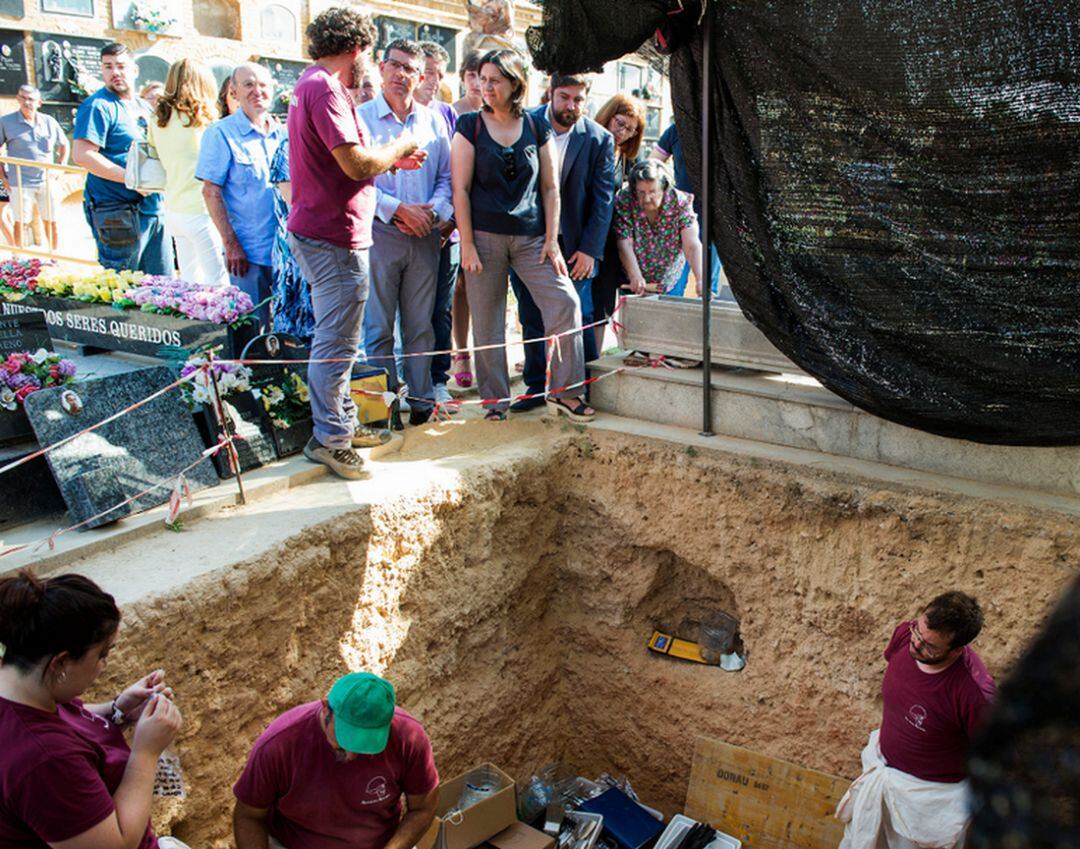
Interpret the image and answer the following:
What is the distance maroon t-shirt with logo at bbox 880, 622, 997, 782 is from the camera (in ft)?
13.5

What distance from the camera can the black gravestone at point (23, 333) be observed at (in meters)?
4.92

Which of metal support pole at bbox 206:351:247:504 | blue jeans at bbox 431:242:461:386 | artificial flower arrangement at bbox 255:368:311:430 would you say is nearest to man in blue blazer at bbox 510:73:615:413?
blue jeans at bbox 431:242:461:386

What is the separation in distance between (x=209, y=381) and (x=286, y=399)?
0.67m

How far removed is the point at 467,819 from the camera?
4902 mm

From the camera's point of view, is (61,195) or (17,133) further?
(61,195)

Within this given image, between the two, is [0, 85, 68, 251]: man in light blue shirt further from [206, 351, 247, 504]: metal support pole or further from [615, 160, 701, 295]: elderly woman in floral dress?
[615, 160, 701, 295]: elderly woman in floral dress

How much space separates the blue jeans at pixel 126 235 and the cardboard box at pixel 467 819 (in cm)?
467

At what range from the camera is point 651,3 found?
193 inches

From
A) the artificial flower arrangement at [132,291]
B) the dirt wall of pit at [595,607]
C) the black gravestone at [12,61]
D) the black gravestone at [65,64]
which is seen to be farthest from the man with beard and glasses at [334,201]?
the black gravestone at [12,61]

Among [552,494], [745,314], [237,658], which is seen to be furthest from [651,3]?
[237,658]

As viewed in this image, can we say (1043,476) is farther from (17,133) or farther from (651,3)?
(17,133)

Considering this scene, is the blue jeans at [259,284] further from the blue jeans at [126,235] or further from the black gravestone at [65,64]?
the black gravestone at [65,64]

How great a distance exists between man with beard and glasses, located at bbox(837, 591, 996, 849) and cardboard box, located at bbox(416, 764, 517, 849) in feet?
5.46

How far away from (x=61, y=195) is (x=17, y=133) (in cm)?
237
